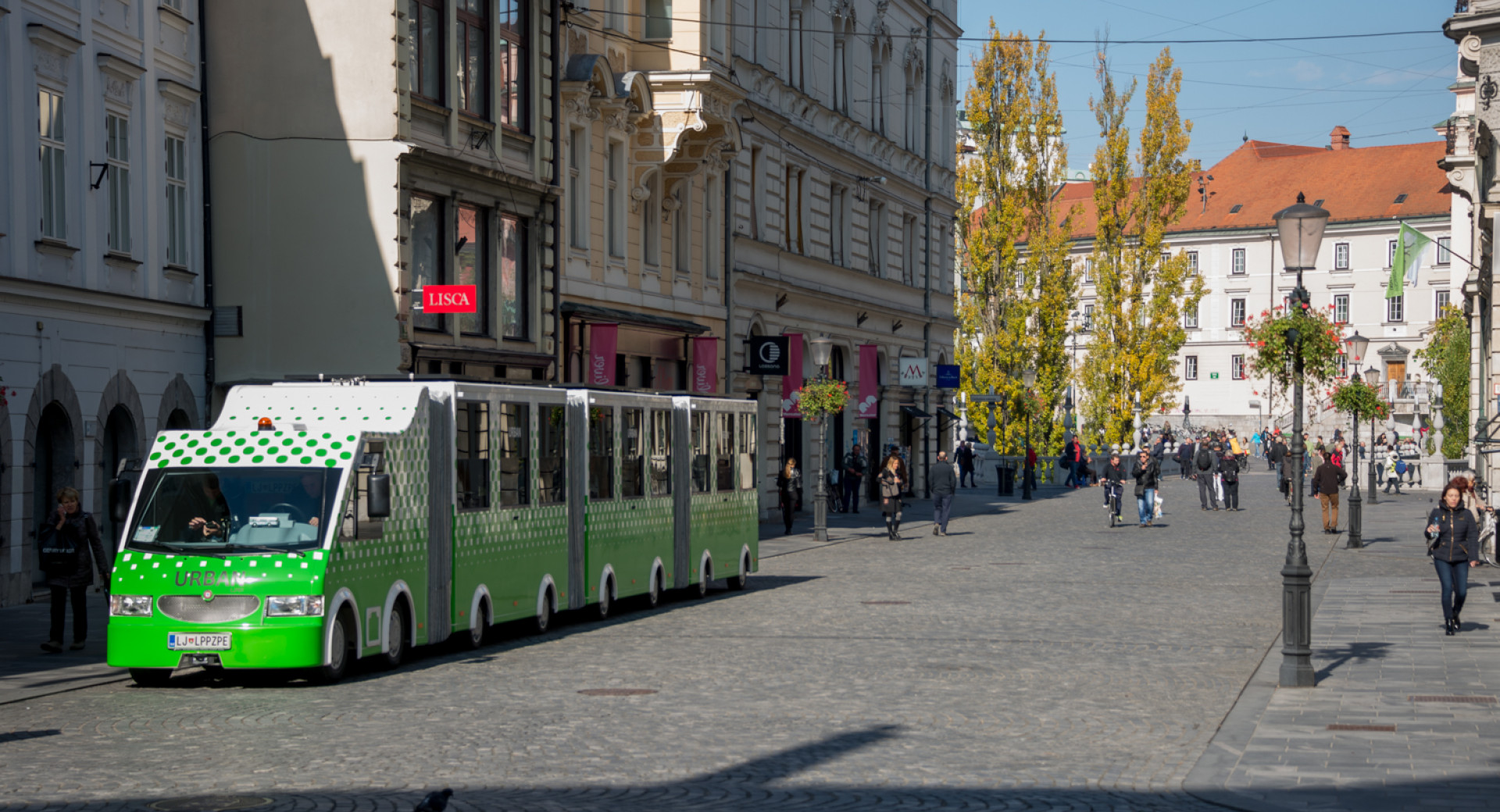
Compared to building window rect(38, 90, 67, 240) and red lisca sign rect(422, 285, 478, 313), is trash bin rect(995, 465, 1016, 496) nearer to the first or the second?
red lisca sign rect(422, 285, 478, 313)

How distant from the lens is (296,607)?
14992 millimetres

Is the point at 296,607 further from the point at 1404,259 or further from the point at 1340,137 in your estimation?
the point at 1340,137

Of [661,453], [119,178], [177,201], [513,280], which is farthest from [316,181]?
[661,453]

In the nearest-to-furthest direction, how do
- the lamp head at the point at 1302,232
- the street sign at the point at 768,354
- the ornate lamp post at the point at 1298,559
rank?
the ornate lamp post at the point at 1298,559, the lamp head at the point at 1302,232, the street sign at the point at 768,354

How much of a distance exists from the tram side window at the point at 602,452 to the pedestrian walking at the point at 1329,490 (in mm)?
20862

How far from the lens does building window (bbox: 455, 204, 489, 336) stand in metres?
29.5

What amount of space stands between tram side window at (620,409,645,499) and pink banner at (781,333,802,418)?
20.9 meters

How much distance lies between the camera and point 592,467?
69.8ft

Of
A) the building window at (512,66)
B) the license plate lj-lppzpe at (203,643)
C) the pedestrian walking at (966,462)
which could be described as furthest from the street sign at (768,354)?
the license plate lj-lppzpe at (203,643)

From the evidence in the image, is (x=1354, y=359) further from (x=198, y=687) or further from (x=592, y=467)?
(x=198, y=687)

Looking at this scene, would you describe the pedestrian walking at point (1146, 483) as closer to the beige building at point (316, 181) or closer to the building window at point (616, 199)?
the building window at point (616, 199)

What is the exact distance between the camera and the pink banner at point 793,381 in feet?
144

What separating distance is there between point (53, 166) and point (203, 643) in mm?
9776

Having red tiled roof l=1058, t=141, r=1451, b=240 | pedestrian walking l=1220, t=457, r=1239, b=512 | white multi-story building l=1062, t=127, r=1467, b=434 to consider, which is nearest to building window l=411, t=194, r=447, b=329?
pedestrian walking l=1220, t=457, r=1239, b=512
